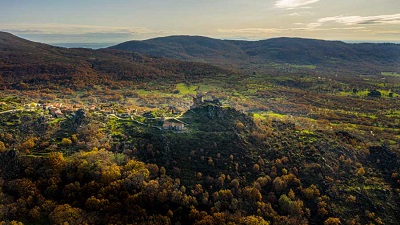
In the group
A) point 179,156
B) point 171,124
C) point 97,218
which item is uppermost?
point 171,124

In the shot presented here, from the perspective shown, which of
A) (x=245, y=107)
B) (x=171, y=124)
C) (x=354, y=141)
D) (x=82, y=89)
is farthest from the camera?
(x=82, y=89)

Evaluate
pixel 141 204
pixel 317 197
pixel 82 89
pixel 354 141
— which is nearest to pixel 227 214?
pixel 141 204

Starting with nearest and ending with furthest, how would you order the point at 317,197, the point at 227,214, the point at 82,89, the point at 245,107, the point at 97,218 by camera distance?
the point at 97,218 → the point at 227,214 → the point at 317,197 → the point at 245,107 → the point at 82,89

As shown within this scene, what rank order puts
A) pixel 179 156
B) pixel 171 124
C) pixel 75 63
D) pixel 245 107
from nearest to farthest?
pixel 179 156
pixel 171 124
pixel 245 107
pixel 75 63

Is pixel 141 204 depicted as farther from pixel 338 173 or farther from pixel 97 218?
pixel 338 173

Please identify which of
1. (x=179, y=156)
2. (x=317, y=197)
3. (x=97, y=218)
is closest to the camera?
(x=97, y=218)

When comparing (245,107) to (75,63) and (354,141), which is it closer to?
(354,141)

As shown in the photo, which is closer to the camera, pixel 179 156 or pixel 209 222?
pixel 209 222

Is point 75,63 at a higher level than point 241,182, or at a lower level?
higher

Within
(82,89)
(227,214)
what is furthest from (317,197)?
(82,89)
